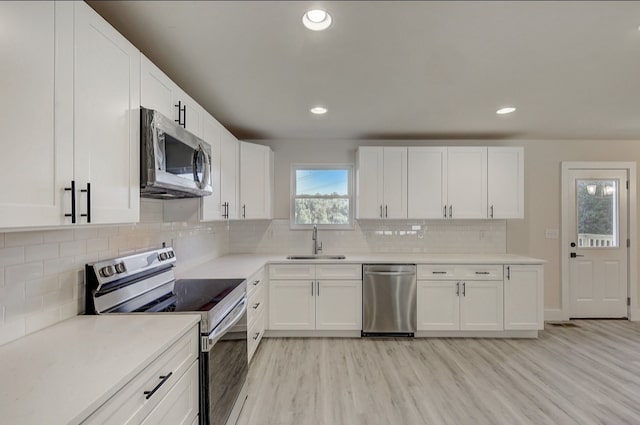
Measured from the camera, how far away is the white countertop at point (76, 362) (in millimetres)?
798

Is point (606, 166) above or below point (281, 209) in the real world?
above

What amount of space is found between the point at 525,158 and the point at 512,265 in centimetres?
160

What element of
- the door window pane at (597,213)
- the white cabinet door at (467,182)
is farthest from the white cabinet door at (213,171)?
the door window pane at (597,213)

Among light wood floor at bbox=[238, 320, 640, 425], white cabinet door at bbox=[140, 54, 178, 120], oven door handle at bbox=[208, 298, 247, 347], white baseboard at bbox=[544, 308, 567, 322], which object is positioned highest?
white cabinet door at bbox=[140, 54, 178, 120]

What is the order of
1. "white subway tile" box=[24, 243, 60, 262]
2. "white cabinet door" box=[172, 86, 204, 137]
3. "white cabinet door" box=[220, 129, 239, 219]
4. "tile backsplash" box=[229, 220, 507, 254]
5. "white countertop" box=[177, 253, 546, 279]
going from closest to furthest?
"white subway tile" box=[24, 243, 60, 262]
"white cabinet door" box=[172, 86, 204, 137]
"white countertop" box=[177, 253, 546, 279]
"white cabinet door" box=[220, 129, 239, 219]
"tile backsplash" box=[229, 220, 507, 254]

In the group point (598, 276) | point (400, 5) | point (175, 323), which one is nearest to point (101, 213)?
point (175, 323)

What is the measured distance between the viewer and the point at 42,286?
4.45ft

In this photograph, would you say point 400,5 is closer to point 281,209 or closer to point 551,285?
point 281,209

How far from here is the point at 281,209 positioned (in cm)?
399

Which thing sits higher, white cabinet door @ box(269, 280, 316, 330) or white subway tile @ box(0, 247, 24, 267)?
white subway tile @ box(0, 247, 24, 267)

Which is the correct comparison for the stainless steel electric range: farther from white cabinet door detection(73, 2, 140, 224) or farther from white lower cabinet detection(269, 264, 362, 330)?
white lower cabinet detection(269, 264, 362, 330)

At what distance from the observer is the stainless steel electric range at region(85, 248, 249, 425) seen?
1554mm

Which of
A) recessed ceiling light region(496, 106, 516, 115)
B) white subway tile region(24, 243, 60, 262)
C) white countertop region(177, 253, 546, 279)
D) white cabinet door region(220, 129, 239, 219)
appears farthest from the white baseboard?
white subway tile region(24, 243, 60, 262)

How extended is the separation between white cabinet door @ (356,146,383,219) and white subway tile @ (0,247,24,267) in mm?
2964
